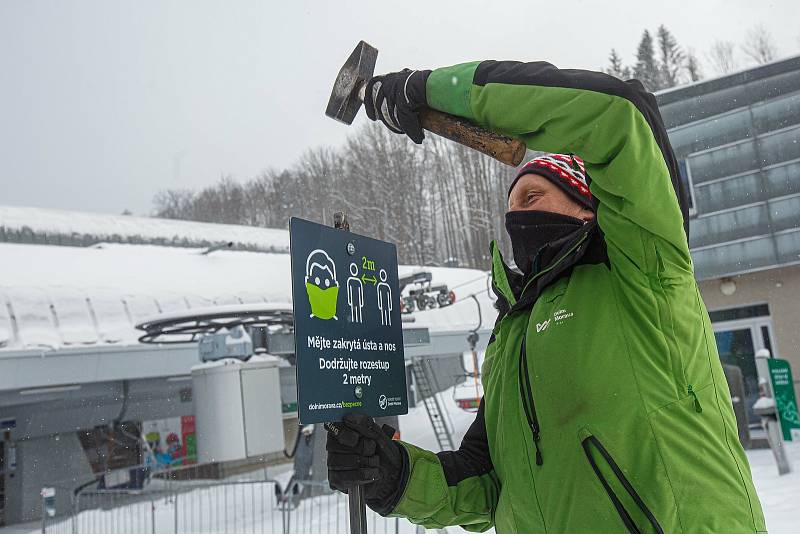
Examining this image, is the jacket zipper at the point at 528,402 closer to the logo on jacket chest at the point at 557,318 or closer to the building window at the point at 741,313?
the logo on jacket chest at the point at 557,318

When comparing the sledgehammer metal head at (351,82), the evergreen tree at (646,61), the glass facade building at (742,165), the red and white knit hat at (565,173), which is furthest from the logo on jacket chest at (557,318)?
the evergreen tree at (646,61)

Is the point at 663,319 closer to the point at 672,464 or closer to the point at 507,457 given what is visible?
the point at 672,464

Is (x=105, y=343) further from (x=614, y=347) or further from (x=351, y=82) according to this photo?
(x=614, y=347)

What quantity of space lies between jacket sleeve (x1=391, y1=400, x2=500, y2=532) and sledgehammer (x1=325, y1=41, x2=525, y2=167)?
1.08 metres

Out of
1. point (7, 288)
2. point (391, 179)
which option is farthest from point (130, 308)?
point (391, 179)

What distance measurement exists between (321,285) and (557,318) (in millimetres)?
792

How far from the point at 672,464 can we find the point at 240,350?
1033 cm

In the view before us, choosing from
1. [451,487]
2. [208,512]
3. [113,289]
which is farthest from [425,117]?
[113,289]

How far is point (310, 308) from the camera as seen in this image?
2.31m

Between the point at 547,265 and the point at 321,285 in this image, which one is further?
the point at 321,285

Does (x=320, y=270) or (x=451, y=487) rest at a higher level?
(x=320, y=270)

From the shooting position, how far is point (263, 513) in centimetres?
1241

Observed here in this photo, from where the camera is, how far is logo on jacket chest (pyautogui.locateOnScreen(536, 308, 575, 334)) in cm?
203

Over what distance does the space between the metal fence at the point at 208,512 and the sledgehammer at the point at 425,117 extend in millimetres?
8788
